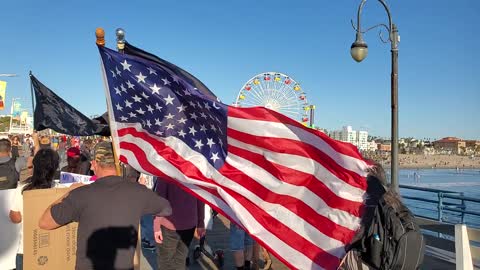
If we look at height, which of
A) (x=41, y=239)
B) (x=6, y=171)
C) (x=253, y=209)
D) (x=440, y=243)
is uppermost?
(x=6, y=171)

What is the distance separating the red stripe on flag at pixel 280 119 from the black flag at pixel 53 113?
279 centimetres

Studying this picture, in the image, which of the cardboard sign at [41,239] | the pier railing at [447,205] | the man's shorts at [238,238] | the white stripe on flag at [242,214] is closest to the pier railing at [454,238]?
the pier railing at [447,205]

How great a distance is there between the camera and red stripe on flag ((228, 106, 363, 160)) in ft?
12.0

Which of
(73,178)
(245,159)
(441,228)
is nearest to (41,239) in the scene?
(73,178)

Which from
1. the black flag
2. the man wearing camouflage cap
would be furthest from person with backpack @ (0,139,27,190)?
the man wearing camouflage cap

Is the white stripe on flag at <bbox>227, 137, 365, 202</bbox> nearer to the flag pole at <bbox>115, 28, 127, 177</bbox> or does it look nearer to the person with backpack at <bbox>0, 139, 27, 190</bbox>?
the flag pole at <bbox>115, 28, 127, 177</bbox>

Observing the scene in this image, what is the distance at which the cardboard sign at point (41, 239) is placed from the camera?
3664mm

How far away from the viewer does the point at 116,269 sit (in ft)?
10.2

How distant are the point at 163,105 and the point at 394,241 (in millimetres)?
2372

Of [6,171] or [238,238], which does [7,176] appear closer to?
[6,171]

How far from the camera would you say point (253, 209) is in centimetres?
381

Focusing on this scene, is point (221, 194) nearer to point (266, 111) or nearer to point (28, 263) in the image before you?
point (266, 111)

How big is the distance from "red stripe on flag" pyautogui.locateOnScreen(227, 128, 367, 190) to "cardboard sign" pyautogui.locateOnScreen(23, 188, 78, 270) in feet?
5.20

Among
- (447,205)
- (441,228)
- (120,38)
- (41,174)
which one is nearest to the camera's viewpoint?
(120,38)
